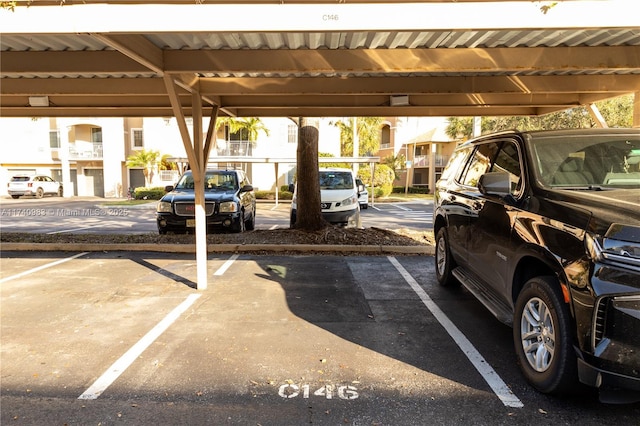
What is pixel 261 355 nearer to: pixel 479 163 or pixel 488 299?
pixel 488 299

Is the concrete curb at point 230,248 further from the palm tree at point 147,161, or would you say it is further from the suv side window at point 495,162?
the palm tree at point 147,161

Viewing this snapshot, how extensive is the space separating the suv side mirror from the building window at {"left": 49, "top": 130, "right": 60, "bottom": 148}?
41.4 m

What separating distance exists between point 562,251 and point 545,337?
2.33 ft

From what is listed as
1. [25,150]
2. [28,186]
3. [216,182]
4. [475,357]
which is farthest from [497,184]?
[25,150]

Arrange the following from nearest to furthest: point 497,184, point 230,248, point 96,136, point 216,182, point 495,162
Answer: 1. point 497,184
2. point 495,162
3. point 230,248
4. point 216,182
5. point 96,136

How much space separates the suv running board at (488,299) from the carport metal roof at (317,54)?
2516 millimetres

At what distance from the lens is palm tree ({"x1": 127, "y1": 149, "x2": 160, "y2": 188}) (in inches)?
1246

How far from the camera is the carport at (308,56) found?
11.9 feet

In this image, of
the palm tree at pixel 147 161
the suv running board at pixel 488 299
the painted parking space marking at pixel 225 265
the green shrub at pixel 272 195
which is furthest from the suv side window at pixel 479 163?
the palm tree at pixel 147 161

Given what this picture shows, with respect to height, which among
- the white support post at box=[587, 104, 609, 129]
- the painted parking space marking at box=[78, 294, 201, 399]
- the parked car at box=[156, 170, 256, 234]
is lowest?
the painted parking space marking at box=[78, 294, 201, 399]

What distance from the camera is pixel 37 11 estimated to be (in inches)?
146

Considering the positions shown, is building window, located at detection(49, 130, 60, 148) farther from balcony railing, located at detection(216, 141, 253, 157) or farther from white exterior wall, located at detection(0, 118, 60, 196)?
balcony railing, located at detection(216, 141, 253, 157)

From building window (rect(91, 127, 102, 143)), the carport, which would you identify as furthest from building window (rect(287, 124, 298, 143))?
the carport

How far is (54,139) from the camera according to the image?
121 feet
